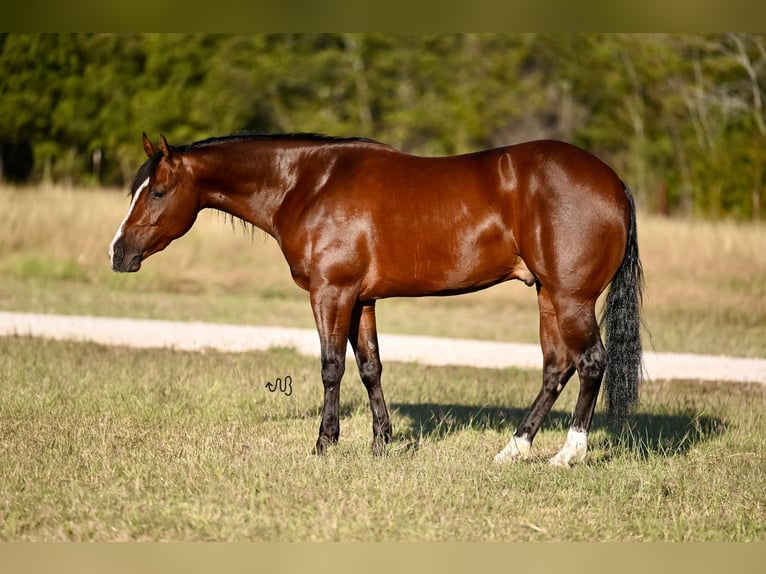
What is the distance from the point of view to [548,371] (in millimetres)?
7676

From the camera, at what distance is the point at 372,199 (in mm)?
7387

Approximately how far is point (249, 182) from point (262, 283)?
37.7 ft

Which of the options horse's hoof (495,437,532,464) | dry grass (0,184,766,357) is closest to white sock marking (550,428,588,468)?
horse's hoof (495,437,532,464)

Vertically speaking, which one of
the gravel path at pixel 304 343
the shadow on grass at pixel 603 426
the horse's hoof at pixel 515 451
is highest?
the horse's hoof at pixel 515 451

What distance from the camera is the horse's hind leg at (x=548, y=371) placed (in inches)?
299

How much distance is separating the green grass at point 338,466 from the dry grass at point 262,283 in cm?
494

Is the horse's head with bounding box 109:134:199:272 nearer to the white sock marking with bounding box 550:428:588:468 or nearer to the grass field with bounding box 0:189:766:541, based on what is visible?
the grass field with bounding box 0:189:766:541

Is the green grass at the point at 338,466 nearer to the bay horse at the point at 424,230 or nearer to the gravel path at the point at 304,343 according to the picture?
the bay horse at the point at 424,230

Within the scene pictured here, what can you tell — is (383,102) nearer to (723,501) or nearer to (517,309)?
(517,309)

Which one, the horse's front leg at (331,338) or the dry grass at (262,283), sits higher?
the horse's front leg at (331,338)

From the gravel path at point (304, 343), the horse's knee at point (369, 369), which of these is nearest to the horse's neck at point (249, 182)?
the horse's knee at point (369, 369)

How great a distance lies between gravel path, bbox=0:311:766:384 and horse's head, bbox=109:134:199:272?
15.8 ft

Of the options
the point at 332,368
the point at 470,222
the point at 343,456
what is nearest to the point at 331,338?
the point at 332,368

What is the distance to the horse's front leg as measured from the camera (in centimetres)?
732
